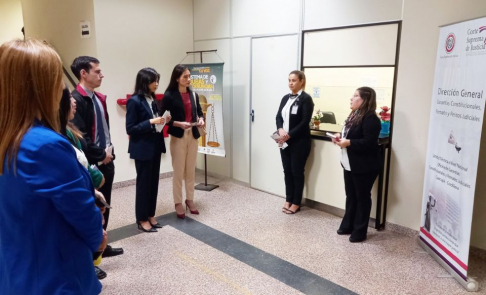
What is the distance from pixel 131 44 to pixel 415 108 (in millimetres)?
3701

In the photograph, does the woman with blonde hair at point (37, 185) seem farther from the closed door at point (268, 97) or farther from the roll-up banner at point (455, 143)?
the closed door at point (268, 97)

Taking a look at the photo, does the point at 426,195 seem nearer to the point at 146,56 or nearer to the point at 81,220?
the point at 81,220

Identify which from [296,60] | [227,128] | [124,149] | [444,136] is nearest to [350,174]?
[444,136]

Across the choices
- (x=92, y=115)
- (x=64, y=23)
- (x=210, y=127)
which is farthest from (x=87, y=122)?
(x=64, y=23)

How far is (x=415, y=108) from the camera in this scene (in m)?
3.24

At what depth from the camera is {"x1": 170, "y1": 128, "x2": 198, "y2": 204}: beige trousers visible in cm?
373

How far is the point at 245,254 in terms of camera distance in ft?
10.1

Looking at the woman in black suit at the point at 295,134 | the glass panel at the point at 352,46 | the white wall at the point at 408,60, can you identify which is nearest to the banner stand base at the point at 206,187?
the woman in black suit at the point at 295,134

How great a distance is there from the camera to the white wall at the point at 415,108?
2.97 metres

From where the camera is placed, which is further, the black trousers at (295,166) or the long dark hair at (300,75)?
the black trousers at (295,166)

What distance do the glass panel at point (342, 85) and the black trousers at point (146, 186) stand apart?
1.92m

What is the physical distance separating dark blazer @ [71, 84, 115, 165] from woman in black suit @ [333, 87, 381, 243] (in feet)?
6.66

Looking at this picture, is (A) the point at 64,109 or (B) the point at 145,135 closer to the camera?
(A) the point at 64,109

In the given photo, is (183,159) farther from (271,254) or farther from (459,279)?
(459,279)
